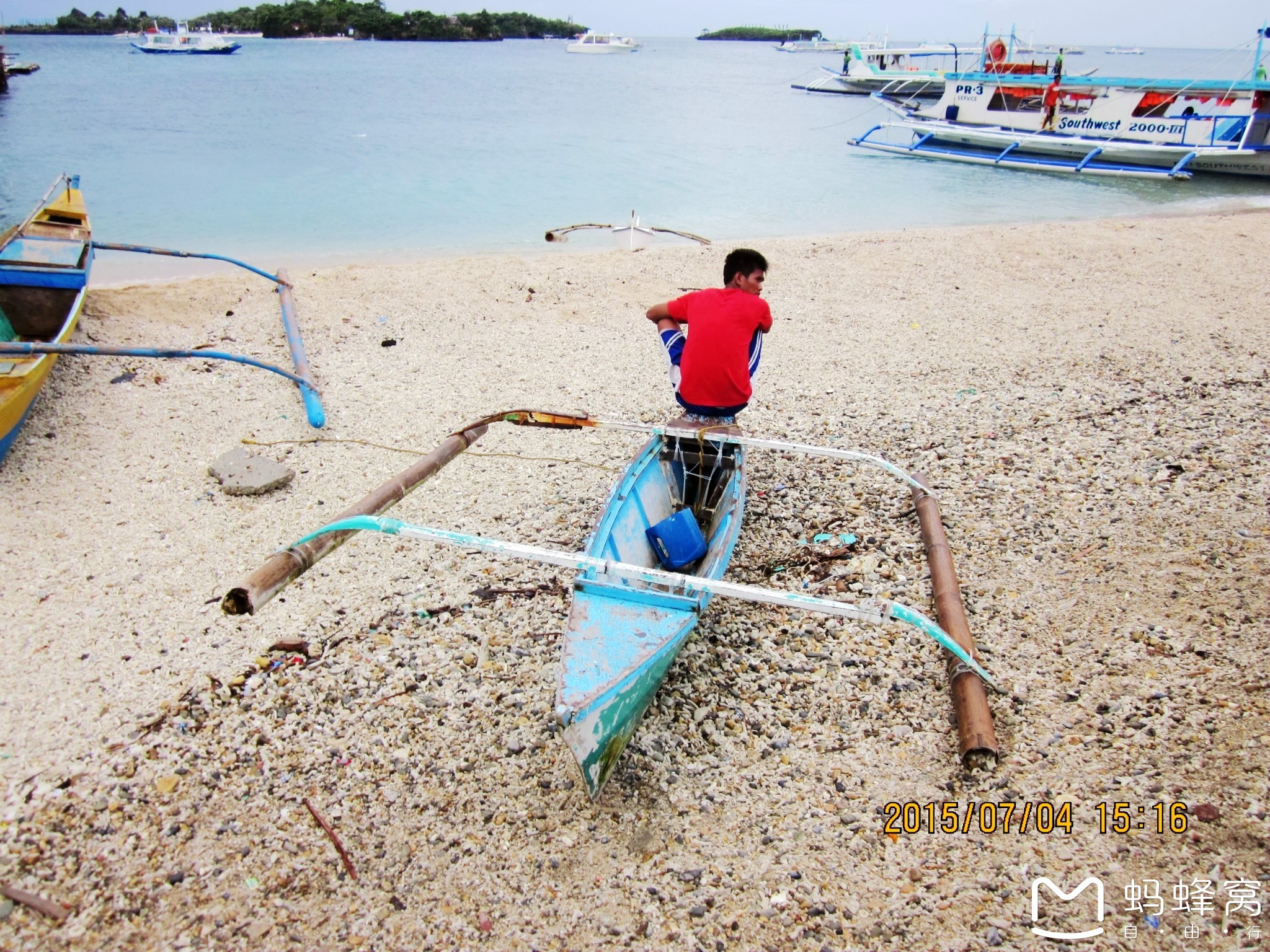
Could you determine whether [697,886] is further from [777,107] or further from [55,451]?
[777,107]

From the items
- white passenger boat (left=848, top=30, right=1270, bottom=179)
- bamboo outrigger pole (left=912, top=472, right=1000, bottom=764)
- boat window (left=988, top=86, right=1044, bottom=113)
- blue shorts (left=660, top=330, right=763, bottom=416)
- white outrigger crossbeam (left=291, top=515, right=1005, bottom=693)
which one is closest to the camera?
white outrigger crossbeam (left=291, top=515, right=1005, bottom=693)

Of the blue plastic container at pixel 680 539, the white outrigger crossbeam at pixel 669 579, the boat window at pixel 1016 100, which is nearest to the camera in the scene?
the white outrigger crossbeam at pixel 669 579

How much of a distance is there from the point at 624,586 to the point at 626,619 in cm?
19

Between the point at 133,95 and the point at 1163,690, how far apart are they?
4837 centimetres

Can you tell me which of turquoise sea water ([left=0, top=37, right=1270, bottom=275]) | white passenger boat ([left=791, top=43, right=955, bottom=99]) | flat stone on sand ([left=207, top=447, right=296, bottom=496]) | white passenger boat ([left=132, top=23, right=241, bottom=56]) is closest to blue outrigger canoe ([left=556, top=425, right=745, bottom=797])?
flat stone on sand ([left=207, top=447, right=296, bottom=496])

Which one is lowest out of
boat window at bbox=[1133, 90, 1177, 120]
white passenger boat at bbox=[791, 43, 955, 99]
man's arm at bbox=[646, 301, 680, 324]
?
man's arm at bbox=[646, 301, 680, 324]

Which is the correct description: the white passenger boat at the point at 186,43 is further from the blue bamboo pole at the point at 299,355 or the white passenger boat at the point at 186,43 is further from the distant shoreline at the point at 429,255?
the blue bamboo pole at the point at 299,355

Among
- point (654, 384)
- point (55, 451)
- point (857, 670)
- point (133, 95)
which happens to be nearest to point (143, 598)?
point (55, 451)

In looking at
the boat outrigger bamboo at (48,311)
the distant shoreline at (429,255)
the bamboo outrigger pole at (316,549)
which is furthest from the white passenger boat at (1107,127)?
the bamboo outrigger pole at (316,549)

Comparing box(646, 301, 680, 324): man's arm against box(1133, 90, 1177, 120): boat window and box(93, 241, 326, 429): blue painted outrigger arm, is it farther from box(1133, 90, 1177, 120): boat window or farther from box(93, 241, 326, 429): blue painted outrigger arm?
box(1133, 90, 1177, 120): boat window

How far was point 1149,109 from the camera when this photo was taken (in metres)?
23.1

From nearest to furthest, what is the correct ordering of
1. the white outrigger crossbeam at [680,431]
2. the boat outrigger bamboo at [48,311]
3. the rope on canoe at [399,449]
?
the white outrigger crossbeam at [680,431], the boat outrigger bamboo at [48,311], the rope on canoe at [399,449]

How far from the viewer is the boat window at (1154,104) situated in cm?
2277

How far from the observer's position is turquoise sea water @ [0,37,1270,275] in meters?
16.7
